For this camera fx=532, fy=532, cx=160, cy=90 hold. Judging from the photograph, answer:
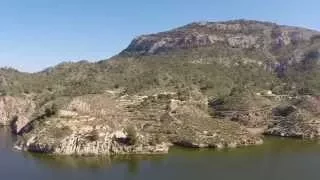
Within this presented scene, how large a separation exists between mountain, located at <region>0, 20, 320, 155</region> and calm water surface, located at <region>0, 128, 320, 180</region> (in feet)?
18.9

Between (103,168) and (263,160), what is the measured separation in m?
28.1

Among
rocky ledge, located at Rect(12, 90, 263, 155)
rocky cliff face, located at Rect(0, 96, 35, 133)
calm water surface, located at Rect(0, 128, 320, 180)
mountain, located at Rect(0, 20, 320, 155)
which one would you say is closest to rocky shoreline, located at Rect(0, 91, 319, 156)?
rocky ledge, located at Rect(12, 90, 263, 155)

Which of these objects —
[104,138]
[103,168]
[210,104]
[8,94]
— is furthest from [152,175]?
[8,94]

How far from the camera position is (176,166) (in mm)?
84000

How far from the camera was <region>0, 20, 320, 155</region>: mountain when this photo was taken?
9925 cm

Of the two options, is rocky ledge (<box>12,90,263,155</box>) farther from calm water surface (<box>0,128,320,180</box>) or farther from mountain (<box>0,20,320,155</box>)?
calm water surface (<box>0,128,320,180</box>)

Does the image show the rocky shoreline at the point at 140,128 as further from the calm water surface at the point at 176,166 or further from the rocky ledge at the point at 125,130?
the calm water surface at the point at 176,166

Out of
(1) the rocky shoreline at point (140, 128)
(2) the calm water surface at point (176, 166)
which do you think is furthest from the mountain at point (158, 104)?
(2) the calm water surface at point (176, 166)

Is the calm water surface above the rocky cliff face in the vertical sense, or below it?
below

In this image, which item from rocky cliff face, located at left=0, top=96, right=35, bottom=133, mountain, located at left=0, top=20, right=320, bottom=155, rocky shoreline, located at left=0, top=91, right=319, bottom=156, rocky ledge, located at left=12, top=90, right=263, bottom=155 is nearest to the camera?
rocky ledge, located at left=12, top=90, right=263, bottom=155

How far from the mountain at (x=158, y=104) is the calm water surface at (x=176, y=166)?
227 inches

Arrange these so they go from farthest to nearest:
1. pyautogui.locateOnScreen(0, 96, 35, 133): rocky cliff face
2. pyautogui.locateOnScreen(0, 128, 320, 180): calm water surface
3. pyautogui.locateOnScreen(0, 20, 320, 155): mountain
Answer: pyautogui.locateOnScreen(0, 96, 35, 133): rocky cliff face
pyautogui.locateOnScreen(0, 20, 320, 155): mountain
pyautogui.locateOnScreen(0, 128, 320, 180): calm water surface

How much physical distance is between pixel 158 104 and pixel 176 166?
48344 millimetres

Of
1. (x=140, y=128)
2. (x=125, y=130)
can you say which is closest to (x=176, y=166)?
(x=125, y=130)
